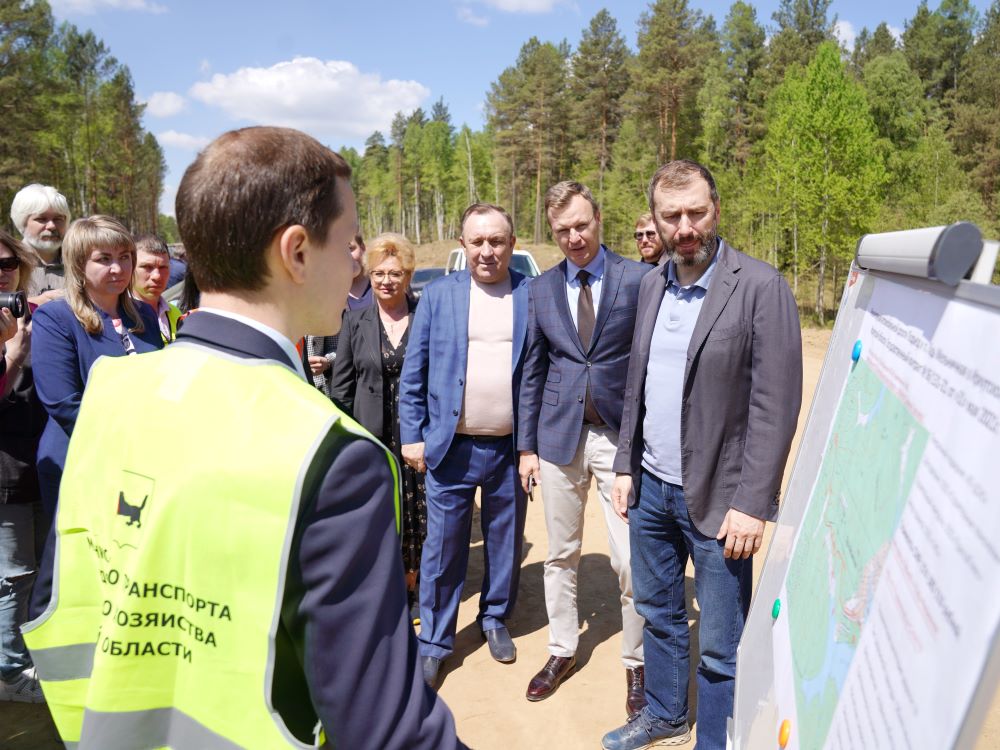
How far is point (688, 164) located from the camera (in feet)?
8.55

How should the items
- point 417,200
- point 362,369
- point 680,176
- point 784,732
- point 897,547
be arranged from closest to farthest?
point 897,547 < point 784,732 < point 680,176 < point 362,369 < point 417,200

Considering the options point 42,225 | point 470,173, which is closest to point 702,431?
point 42,225

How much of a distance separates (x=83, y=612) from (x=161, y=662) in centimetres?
23

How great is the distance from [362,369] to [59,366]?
4.77ft

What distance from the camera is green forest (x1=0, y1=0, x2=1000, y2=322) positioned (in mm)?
21188

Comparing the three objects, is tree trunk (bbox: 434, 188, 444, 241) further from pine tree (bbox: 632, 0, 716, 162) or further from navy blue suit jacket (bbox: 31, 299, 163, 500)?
navy blue suit jacket (bbox: 31, 299, 163, 500)

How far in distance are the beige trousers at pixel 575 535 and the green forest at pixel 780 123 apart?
1865cm

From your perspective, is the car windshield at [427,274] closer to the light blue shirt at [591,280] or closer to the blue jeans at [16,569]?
the light blue shirt at [591,280]

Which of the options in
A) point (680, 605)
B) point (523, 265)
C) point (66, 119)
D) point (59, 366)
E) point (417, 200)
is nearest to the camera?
point (680, 605)

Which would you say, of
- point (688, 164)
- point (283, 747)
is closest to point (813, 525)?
point (283, 747)

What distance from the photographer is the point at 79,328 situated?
9.89 ft

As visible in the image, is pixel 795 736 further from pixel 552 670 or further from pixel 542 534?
pixel 542 534

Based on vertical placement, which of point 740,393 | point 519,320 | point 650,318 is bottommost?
point 740,393

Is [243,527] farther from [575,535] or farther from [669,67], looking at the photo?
[669,67]
